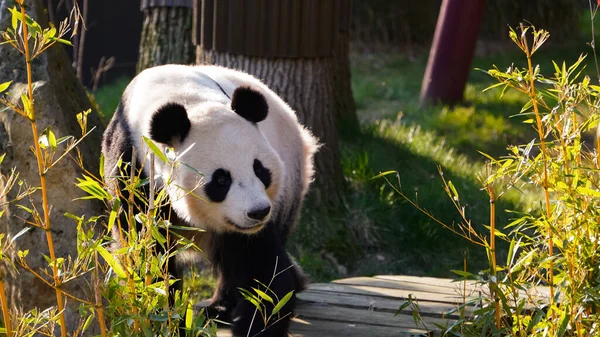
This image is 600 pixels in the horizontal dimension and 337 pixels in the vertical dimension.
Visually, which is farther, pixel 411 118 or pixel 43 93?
pixel 411 118

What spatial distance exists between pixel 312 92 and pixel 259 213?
2.31 metres

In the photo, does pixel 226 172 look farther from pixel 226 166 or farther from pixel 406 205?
pixel 406 205

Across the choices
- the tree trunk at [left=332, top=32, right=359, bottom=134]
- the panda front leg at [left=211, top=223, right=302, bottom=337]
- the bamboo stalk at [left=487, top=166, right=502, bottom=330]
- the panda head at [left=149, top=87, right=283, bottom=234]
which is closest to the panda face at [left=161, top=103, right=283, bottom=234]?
the panda head at [left=149, top=87, right=283, bottom=234]

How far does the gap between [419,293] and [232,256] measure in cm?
85

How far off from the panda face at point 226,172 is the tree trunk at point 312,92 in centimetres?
177

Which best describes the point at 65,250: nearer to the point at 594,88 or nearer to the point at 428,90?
the point at 594,88

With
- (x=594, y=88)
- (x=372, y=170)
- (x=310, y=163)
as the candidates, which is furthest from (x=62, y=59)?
(x=594, y=88)

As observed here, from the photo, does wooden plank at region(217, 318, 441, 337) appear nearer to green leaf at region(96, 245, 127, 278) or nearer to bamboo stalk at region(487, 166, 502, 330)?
bamboo stalk at region(487, 166, 502, 330)

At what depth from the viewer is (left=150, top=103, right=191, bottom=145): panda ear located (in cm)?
277

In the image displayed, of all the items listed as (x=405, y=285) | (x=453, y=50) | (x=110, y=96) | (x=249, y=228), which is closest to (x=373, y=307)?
(x=405, y=285)

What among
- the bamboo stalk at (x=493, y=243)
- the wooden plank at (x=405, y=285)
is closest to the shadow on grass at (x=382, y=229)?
the wooden plank at (x=405, y=285)

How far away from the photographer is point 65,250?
12.1 ft

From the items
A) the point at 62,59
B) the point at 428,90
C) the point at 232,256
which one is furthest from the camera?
the point at 428,90

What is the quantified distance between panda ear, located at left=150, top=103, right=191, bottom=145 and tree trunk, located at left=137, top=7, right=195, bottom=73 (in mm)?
3032
